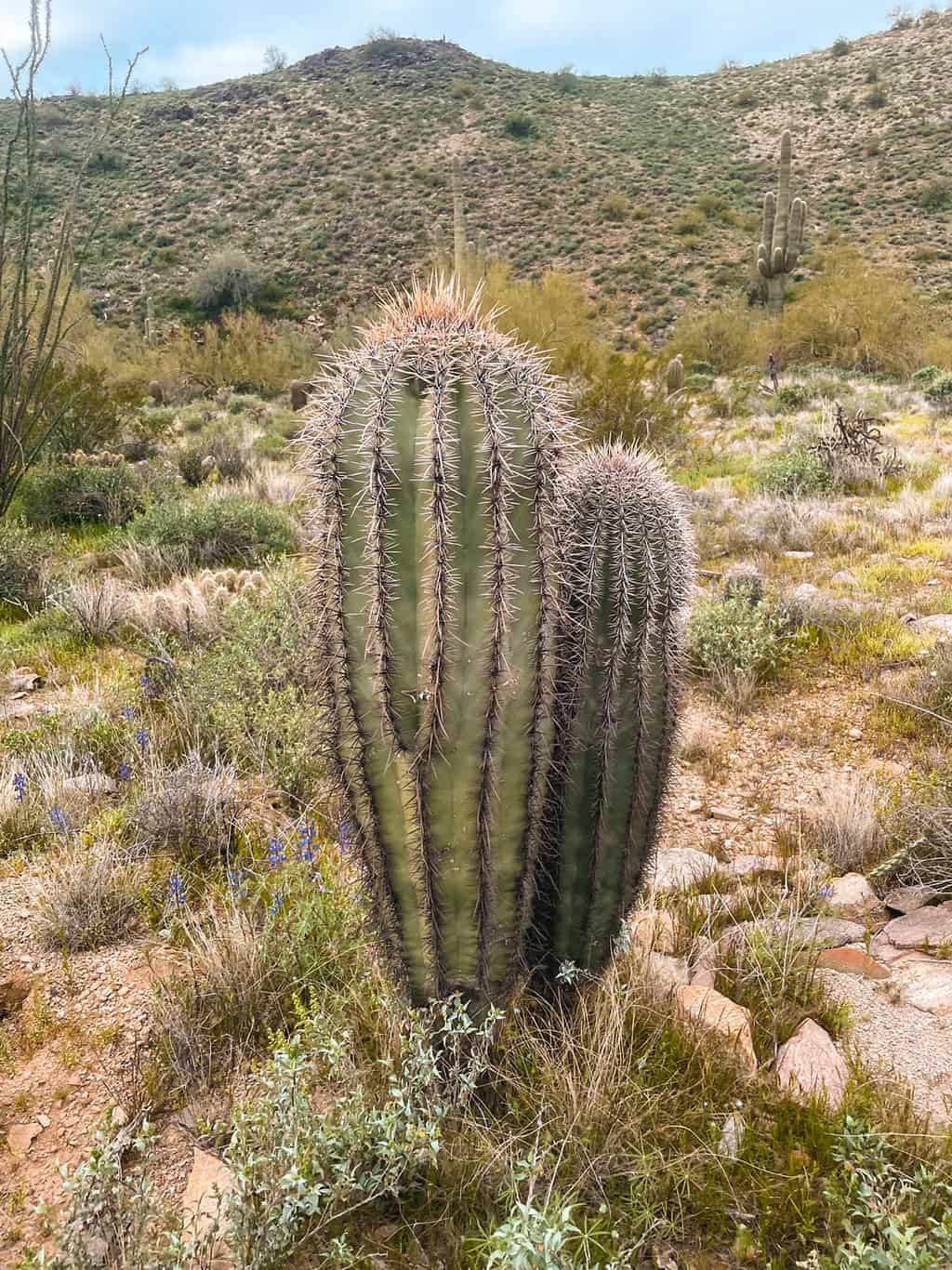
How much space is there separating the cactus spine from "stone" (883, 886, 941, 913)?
4.78 ft

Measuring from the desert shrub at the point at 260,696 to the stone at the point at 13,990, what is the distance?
45.3 inches

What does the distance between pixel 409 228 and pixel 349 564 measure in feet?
115

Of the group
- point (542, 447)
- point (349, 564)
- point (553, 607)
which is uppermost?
point (542, 447)

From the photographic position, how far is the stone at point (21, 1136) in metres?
2.02

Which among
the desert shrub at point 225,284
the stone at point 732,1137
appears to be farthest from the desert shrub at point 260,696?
the desert shrub at point 225,284

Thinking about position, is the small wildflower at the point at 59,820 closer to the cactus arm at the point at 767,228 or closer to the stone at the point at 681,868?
the stone at the point at 681,868

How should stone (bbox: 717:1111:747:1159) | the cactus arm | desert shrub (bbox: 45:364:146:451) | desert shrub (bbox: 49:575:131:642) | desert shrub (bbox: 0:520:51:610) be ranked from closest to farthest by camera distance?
stone (bbox: 717:1111:747:1159)
desert shrub (bbox: 49:575:131:642)
desert shrub (bbox: 0:520:51:610)
desert shrub (bbox: 45:364:146:451)
the cactus arm

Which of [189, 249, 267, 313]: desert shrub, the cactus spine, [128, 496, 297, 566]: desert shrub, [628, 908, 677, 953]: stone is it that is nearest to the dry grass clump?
[628, 908, 677, 953]: stone

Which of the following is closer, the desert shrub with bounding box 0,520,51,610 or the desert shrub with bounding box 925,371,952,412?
the desert shrub with bounding box 0,520,51,610

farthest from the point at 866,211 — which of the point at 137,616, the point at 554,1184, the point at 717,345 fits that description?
the point at 554,1184

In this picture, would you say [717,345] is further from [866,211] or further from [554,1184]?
[554,1184]

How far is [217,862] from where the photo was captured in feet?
10.3

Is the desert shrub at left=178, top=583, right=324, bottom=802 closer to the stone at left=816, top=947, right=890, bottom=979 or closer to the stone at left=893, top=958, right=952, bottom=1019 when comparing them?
the stone at left=816, top=947, right=890, bottom=979

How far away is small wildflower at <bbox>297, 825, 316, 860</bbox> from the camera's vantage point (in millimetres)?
2811
